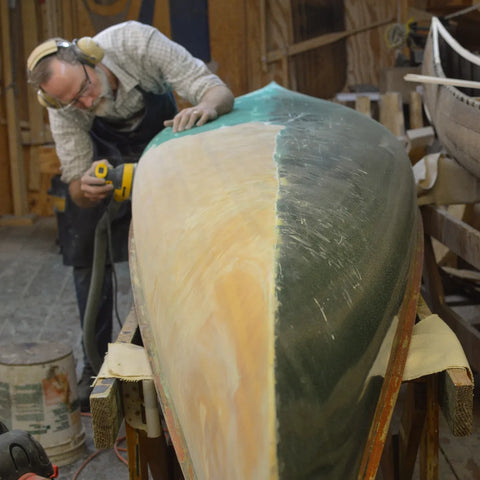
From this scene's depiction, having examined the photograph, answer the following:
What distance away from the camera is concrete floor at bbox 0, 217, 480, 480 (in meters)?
2.46

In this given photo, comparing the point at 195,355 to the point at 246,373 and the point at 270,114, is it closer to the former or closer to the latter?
the point at 246,373

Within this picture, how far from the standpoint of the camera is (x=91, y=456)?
2557mm

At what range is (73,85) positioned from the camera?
2.58 meters

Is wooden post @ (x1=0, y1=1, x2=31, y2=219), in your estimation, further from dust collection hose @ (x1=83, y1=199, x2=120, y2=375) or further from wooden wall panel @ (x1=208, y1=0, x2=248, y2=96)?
dust collection hose @ (x1=83, y1=199, x2=120, y2=375)

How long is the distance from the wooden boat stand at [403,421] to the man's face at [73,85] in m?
1.10

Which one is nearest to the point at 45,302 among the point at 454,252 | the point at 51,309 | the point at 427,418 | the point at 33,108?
the point at 51,309

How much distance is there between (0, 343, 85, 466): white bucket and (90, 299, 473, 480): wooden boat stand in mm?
679

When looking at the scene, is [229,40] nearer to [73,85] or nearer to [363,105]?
[363,105]

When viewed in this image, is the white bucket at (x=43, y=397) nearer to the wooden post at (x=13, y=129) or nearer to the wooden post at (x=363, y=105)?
the wooden post at (x=363, y=105)

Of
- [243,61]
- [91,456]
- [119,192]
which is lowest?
[91,456]

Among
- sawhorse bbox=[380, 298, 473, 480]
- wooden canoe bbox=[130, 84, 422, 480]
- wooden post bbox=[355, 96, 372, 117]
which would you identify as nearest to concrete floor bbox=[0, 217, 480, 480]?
sawhorse bbox=[380, 298, 473, 480]

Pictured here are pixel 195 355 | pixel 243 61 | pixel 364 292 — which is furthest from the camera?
pixel 243 61

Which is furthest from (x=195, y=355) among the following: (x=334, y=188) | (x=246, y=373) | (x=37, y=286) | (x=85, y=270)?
(x=37, y=286)

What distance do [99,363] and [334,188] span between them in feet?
5.49
